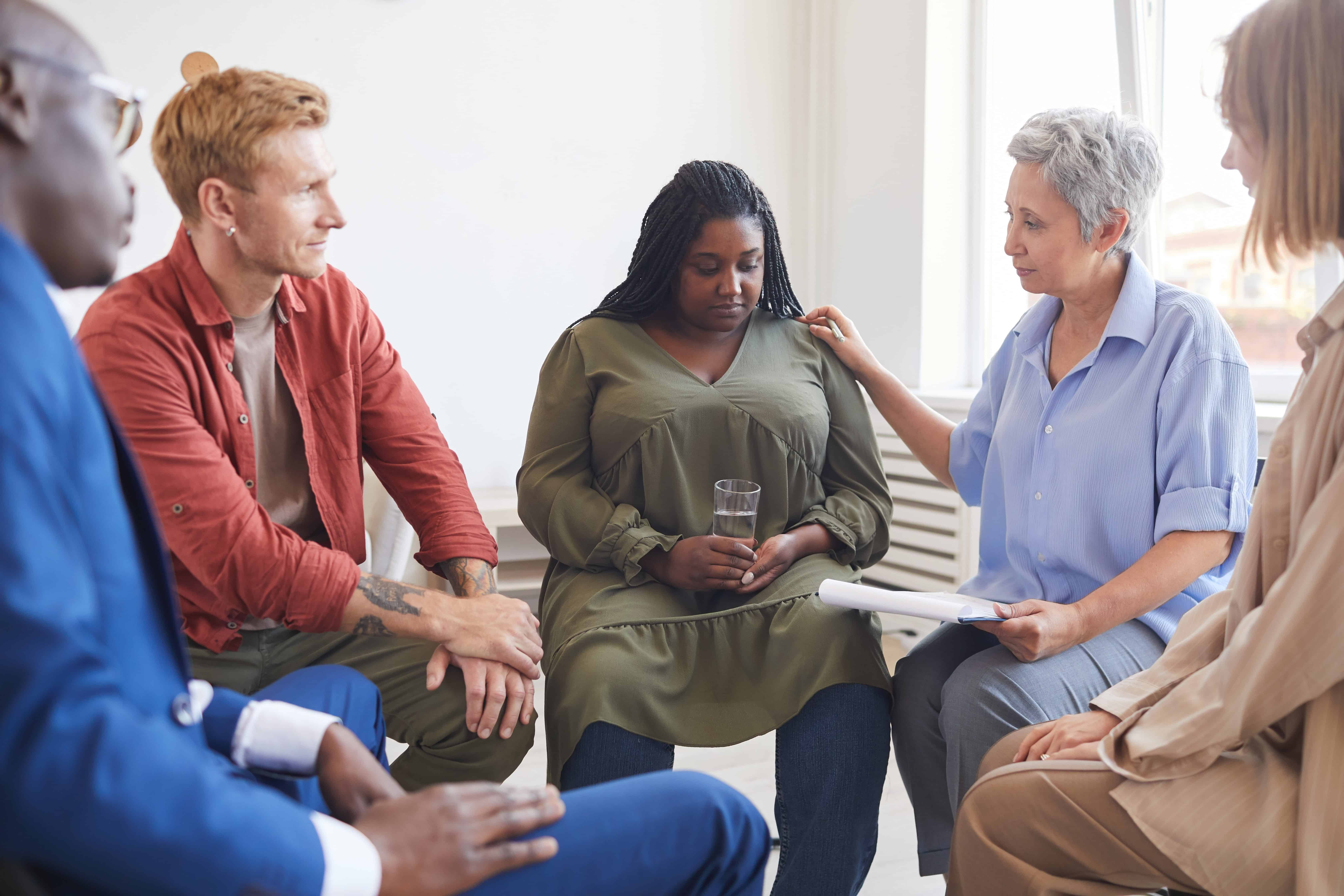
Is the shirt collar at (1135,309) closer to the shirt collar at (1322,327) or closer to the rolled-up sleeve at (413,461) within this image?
the shirt collar at (1322,327)

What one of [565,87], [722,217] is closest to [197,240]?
[722,217]

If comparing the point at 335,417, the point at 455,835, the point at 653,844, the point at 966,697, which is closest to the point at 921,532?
the point at 966,697

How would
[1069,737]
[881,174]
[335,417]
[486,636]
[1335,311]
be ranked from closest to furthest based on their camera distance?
[1335,311]
[1069,737]
[486,636]
[335,417]
[881,174]

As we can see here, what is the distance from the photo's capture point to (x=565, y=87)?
387 cm

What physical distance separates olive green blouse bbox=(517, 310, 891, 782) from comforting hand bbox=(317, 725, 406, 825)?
1.91 feet

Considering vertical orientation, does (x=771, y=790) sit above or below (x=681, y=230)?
below

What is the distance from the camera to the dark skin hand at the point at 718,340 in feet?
5.59

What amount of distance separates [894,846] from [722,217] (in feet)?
4.63

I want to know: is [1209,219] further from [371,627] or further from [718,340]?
[371,627]

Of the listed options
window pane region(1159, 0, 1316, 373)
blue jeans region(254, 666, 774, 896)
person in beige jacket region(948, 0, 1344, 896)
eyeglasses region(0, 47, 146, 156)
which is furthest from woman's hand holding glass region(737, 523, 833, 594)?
window pane region(1159, 0, 1316, 373)

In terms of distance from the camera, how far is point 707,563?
5.57ft

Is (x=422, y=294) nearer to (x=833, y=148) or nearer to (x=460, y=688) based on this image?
(x=833, y=148)

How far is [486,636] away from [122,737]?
855mm

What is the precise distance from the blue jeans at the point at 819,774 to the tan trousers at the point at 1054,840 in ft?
1.11
